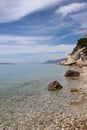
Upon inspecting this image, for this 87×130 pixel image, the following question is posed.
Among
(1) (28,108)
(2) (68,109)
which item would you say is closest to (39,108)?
(1) (28,108)

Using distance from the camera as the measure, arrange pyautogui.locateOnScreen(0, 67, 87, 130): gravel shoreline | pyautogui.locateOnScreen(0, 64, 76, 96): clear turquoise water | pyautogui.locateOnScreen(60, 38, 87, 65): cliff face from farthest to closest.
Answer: pyautogui.locateOnScreen(60, 38, 87, 65): cliff face → pyautogui.locateOnScreen(0, 64, 76, 96): clear turquoise water → pyautogui.locateOnScreen(0, 67, 87, 130): gravel shoreline

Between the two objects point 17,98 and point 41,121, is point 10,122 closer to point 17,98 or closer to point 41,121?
point 41,121

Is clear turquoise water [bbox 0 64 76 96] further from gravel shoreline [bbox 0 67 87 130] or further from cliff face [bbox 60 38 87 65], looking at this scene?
cliff face [bbox 60 38 87 65]

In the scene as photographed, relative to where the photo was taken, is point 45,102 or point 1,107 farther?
point 45,102

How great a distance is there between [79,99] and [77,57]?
108103 mm

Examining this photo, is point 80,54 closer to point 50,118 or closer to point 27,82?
point 27,82

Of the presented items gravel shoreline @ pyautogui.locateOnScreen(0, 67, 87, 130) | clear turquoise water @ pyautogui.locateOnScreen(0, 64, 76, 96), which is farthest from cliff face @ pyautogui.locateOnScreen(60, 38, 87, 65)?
gravel shoreline @ pyautogui.locateOnScreen(0, 67, 87, 130)

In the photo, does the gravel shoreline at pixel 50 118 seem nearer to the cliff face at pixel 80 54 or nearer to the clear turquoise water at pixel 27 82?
the clear turquoise water at pixel 27 82

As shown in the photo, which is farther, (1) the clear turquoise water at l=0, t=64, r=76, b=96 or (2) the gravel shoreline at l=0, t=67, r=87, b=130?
(1) the clear turquoise water at l=0, t=64, r=76, b=96

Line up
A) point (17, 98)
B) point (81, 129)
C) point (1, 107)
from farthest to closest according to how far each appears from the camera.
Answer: point (17, 98) < point (1, 107) < point (81, 129)

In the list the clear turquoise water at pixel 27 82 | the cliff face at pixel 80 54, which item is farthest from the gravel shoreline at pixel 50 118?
the cliff face at pixel 80 54

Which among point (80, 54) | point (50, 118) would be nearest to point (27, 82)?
point (50, 118)

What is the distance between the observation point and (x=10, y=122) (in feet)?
62.8

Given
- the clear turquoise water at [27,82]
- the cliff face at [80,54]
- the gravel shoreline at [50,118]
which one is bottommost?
the gravel shoreline at [50,118]
